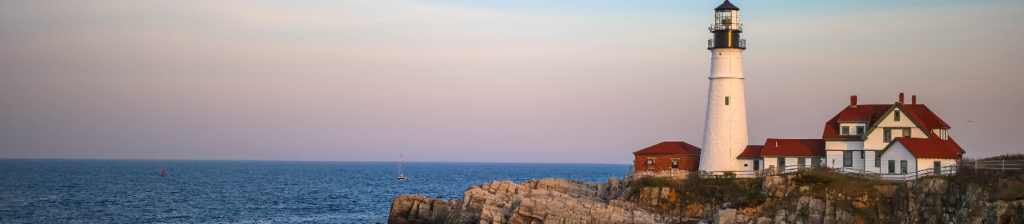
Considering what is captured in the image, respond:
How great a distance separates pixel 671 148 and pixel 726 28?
24.2 ft

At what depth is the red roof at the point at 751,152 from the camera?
45031 mm

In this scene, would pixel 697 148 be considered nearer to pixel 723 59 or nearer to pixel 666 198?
pixel 723 59

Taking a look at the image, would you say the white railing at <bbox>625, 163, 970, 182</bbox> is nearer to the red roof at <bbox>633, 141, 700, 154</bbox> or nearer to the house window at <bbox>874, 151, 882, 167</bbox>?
the house window at <bbox>874, 151, 882, 167</bbox>

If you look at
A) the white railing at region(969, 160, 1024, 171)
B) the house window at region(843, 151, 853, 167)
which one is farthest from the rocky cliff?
the house window at region(843, 151, 853, 167)

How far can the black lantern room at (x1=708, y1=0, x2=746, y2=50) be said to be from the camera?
4469cm

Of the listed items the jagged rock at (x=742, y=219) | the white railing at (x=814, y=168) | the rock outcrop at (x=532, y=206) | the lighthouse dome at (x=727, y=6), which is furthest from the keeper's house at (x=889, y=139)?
the rock outcrop at (x=532, y=206)

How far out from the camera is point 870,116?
141 ft

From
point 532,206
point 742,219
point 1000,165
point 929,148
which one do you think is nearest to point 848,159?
point 929,148

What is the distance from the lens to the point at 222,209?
59125mm

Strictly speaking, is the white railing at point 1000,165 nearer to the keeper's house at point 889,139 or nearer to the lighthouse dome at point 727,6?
the keeper's house at point 889,139

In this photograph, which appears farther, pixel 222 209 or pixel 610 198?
pixel 222 209

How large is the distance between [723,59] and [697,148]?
19.1ft

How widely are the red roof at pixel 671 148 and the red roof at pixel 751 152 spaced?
114 inches

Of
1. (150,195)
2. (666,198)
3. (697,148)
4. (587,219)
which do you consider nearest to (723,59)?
(697,148)
